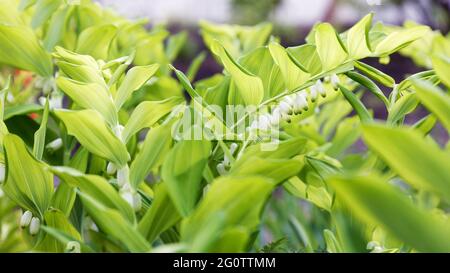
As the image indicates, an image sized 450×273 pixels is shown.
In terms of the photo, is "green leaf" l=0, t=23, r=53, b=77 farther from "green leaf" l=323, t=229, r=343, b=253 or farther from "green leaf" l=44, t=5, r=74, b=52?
"green leaf" l=323, t=229, r=343, b=253

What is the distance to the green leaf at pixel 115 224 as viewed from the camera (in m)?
0.29

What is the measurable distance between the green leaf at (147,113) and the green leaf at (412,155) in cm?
17

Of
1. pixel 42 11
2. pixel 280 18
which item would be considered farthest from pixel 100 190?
pixel 280 18

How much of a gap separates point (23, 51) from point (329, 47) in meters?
0.25

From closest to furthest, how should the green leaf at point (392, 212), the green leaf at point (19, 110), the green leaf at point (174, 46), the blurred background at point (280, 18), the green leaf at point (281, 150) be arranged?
the green leaf at point (392, 212), the green leaf at point (281, 150), the green leaf at point (19, 110), the green leaf at point (174, 46), the blurred background at point (280, 18)

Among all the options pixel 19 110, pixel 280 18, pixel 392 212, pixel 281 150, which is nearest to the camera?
pixel 392 212

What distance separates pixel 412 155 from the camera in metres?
0.24

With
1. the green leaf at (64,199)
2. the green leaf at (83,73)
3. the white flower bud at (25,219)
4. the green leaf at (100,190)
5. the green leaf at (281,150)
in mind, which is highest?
the green leaf at (83,73)

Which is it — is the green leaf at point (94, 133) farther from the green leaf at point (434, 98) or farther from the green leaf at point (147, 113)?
the green leaf at point (434, 98)

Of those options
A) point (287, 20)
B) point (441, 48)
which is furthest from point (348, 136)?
point (287, 20)

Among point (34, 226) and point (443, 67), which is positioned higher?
point (443, 67)

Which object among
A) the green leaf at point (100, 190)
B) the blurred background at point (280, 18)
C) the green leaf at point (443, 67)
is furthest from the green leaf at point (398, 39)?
the blurred background at point (280, 18)

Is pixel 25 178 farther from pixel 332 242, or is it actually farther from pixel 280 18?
pixel 280 18

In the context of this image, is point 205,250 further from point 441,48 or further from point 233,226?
point 441,48
